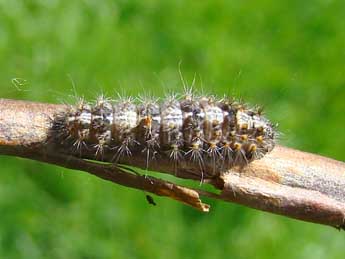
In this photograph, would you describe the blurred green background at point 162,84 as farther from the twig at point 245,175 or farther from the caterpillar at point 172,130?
the twig at point 245,175

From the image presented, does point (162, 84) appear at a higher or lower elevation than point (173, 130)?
higher

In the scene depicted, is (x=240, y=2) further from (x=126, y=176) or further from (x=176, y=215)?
(x=126, y=176)

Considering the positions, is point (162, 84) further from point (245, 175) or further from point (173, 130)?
point (245, 175)

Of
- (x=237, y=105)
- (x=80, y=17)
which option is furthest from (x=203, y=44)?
(x=237, y=105)

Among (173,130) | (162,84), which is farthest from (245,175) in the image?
(162,84)

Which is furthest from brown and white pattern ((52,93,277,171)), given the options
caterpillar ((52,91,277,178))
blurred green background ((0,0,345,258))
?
blurred green background ((0,0,345,258))

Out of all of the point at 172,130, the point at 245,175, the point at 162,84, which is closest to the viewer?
the point at 245,175

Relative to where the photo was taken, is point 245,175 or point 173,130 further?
point 173,130
